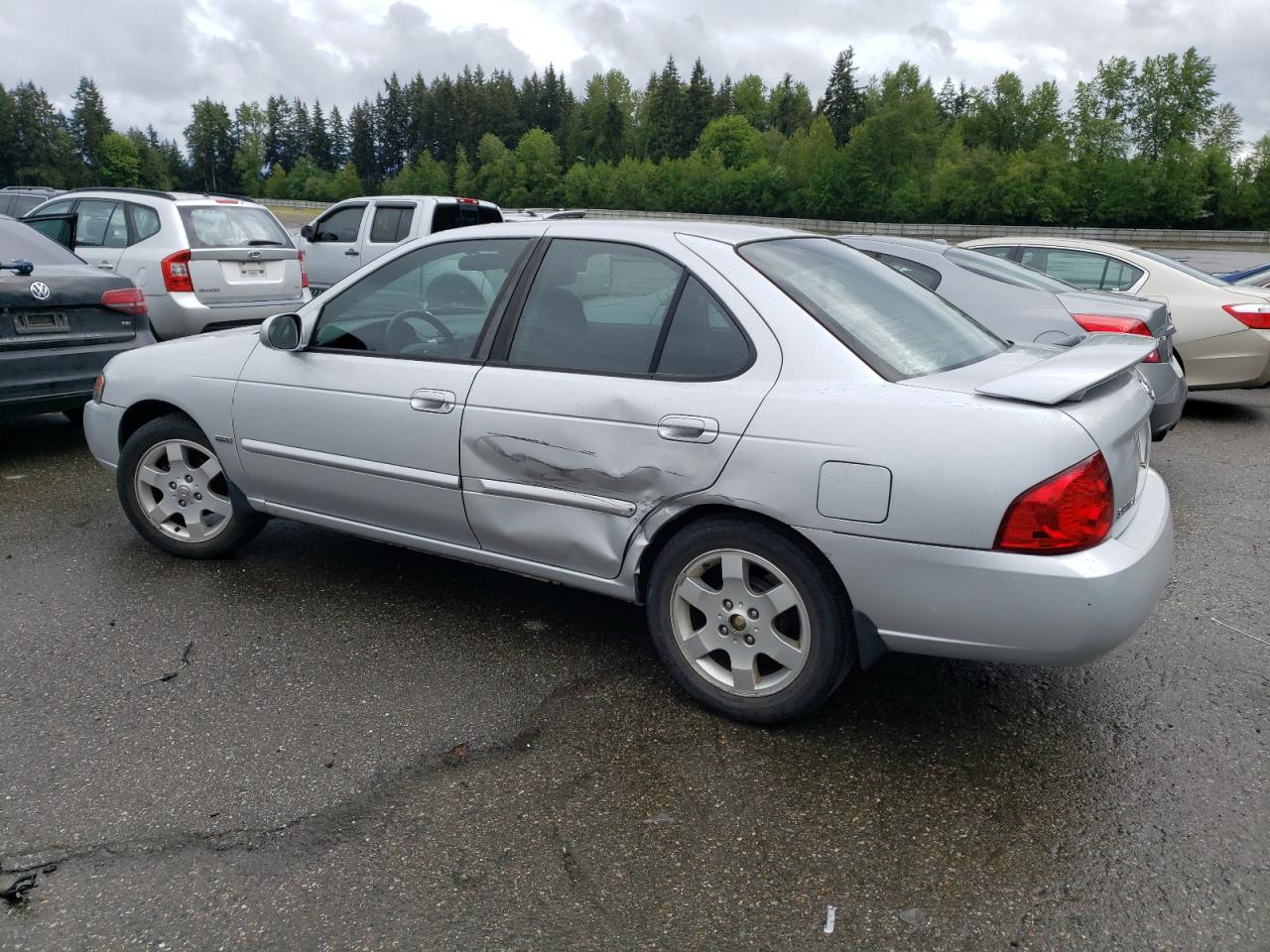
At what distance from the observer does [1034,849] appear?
252cm

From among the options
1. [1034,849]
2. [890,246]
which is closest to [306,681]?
[1034,849]

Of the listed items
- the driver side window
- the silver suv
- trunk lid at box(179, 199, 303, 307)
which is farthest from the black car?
the driver side window

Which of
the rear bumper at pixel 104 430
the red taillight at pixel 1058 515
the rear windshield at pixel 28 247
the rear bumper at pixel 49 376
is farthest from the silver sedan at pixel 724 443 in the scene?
the rear windshield at pixel 28 247

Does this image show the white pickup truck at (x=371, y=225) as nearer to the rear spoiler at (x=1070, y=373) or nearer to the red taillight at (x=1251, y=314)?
→ the red taillight at (x=1251, y=314)

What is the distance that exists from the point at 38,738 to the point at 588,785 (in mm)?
1715

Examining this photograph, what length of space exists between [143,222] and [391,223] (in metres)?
4.20

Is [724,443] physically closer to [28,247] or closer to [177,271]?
[28,247]

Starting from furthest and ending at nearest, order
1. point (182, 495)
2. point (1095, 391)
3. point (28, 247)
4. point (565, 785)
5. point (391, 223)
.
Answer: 1. point (391, 223)
2. point (28, 247)
3. point (182, 495)
4. point (1095, 391)
5. point (565, 785)

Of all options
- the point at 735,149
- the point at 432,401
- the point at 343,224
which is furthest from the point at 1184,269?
the point at 735,149

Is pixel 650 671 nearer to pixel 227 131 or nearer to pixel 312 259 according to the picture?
pixel 312 259

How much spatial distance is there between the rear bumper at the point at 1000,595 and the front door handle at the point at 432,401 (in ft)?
4.74

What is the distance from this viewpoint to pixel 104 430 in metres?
4.63

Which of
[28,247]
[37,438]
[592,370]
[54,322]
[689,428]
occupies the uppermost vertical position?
[28,247]

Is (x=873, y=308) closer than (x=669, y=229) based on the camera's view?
Yes
